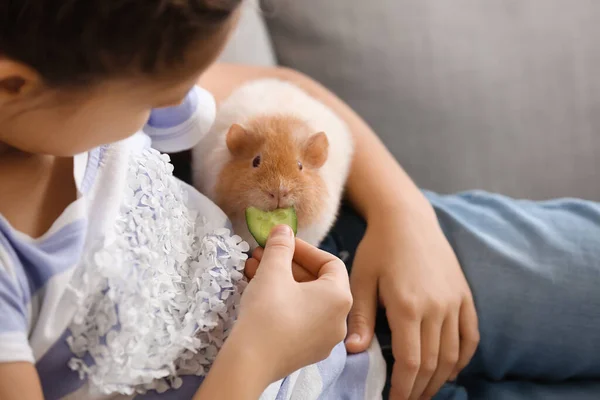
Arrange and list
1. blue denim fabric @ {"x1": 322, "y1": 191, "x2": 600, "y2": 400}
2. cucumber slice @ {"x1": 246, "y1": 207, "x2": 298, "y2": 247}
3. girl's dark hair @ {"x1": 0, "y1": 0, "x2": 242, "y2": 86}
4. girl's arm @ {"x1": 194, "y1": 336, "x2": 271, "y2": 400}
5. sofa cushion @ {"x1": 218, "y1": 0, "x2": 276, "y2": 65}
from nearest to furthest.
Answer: girl's dark hair @ {"x1": 0, "y1": 0, "x2": 242, "y2": 86} → girl's arm @ {"x1": 194, "y1": 336, "x2": 271, "y2": 400} → cucumber slice @ {"x1": 246, "y1": 207, "x2": 298, "y2": 247} → blue denim fabric @ {"x1": 322, "y1": 191, "x2": 600, "y2": 400} → sofa cushion @ {"x1": 218, "y1": 0, "x2": 276, "y2": 65}

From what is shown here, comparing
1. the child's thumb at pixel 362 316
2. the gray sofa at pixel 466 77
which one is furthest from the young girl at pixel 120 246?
the gray sofa at pixel 466 77

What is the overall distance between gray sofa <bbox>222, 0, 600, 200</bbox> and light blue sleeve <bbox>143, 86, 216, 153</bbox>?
32 centimetres

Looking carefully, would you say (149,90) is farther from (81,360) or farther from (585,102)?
(585,102)

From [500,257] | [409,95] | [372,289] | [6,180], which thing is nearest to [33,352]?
[6,180]

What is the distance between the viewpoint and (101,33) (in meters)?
0.43

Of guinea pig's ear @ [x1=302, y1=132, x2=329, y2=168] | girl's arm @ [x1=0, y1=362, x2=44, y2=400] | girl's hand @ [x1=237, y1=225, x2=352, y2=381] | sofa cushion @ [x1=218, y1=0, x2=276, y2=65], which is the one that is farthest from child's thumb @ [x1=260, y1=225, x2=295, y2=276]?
sofa cushion @ [x1=218, y1=0, x2=276, y2=65]

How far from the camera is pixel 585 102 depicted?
1.12m

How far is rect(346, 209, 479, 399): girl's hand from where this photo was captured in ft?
2.52

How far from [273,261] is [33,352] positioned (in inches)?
9.1

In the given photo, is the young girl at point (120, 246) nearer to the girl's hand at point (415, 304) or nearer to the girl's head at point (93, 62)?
the girl's head at point (93, 62)

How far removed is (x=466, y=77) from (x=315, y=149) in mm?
485

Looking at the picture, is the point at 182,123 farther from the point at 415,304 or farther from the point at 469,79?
the point at 469,79

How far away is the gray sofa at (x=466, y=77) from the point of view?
42.4 inches

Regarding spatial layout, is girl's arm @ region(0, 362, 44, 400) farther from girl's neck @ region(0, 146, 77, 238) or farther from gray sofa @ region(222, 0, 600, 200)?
gray sofa @ region(222, 0, 600, 200)
